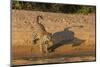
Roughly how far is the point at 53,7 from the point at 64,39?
0.38m

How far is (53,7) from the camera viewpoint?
2486 millimetres

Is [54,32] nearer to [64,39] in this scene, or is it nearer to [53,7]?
[64,39]

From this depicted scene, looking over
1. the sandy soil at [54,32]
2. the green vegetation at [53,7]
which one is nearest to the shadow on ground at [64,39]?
the sandy soil at [54,32]

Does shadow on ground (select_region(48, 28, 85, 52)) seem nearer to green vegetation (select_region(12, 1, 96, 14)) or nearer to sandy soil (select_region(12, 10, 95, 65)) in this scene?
sandy soil (select_region(12, 10, 95, 65))

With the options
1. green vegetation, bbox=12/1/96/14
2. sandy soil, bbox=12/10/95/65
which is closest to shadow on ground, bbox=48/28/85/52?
sandy soil, bbox=12/10/95/65

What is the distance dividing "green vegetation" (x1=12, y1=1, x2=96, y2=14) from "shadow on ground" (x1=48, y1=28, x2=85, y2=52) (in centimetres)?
24

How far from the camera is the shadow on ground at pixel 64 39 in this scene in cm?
250

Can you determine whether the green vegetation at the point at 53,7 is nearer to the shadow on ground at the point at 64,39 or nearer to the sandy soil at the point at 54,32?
the sandy soil at the point at 54,32

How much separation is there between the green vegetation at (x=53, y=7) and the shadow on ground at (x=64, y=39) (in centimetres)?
24

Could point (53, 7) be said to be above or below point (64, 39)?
above

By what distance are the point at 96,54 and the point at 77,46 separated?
0.92ft

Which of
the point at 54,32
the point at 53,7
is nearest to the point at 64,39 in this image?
the point at 54,32

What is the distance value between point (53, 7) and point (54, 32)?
28 cm
